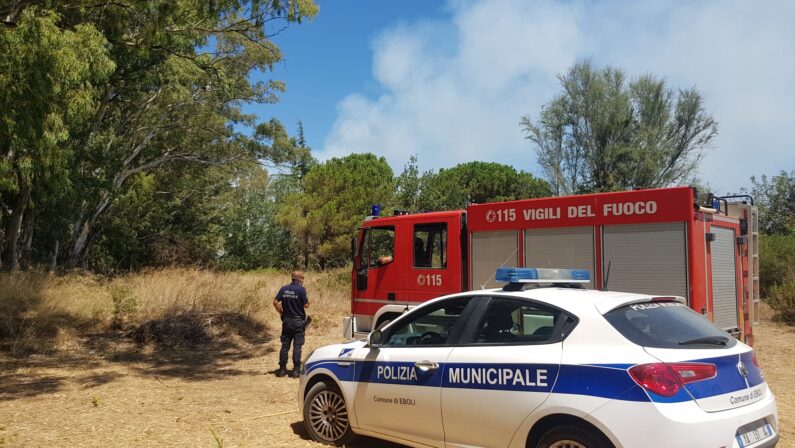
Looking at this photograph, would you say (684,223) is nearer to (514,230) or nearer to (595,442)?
(514,230)

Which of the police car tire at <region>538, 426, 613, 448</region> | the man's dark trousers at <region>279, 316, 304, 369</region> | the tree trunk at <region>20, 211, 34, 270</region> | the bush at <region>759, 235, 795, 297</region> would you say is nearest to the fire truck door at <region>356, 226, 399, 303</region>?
the man's dark trousers at <region>279, 316, 304, 369</region>

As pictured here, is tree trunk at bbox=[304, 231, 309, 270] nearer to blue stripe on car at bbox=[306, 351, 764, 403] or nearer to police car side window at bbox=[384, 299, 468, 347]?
police car side window at bbox=[384, 299, 468, 347]

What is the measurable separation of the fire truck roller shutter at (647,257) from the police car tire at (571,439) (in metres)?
3.96

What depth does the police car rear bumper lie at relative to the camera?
3.47 meters

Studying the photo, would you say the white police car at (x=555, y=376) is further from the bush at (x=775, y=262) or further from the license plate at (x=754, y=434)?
the bush at (x=775, y=262)

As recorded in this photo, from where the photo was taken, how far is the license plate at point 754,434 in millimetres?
3723

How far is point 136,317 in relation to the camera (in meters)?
13.3

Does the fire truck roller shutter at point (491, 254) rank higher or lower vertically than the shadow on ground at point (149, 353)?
higher

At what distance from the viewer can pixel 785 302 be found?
14766 mm

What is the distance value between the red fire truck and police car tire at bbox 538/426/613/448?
3.97 meters

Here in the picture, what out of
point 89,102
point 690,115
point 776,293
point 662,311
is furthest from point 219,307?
point 690,115

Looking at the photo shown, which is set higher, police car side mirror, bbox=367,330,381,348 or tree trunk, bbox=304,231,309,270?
tree trunk, bbox=304,231,309,270

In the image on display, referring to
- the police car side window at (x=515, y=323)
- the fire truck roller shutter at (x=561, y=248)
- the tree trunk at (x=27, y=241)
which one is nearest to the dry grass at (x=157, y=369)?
the police car side window at (x=515, y=323)

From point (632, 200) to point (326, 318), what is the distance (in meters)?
9.79
